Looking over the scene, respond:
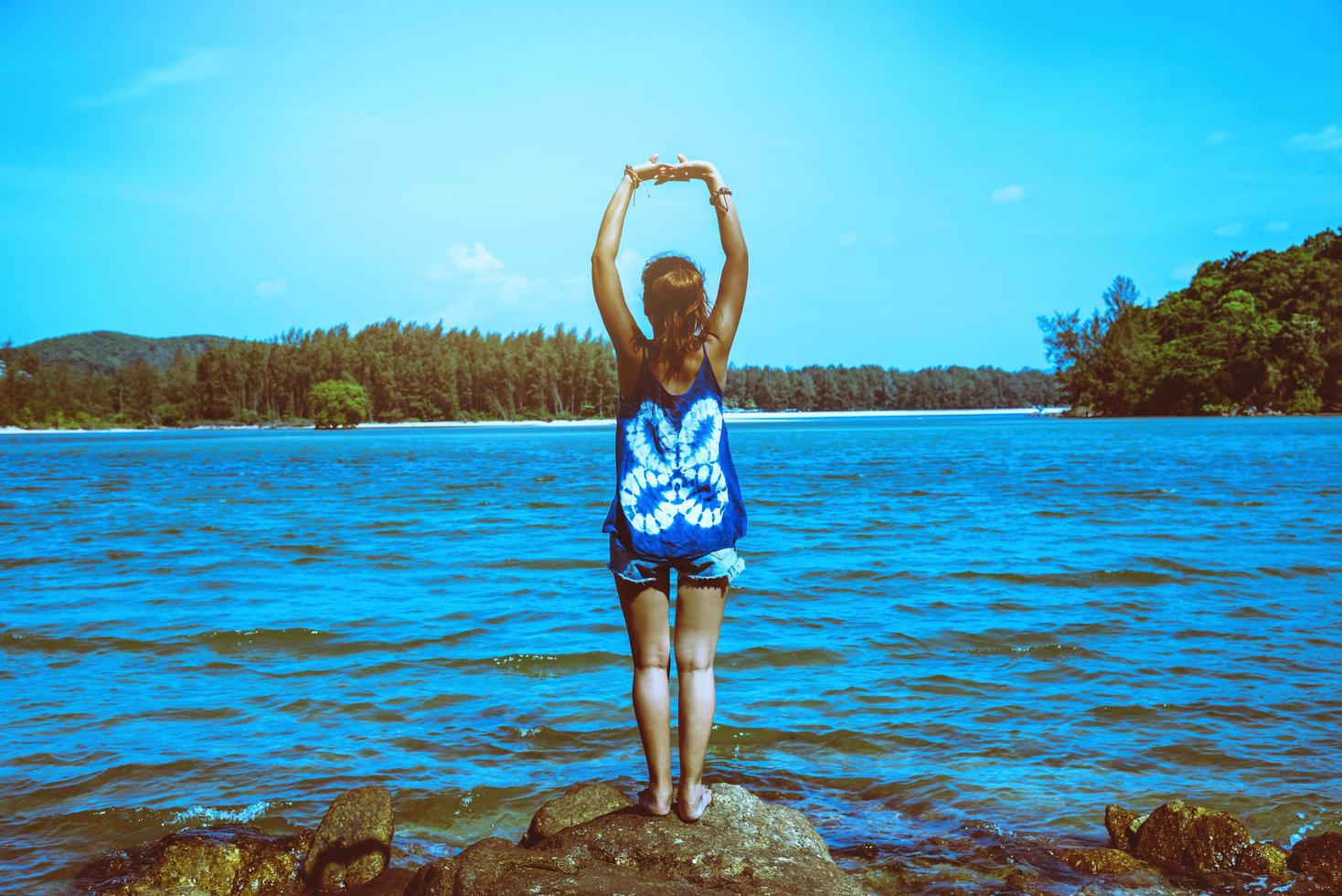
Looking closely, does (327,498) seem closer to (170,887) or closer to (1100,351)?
(170,887)

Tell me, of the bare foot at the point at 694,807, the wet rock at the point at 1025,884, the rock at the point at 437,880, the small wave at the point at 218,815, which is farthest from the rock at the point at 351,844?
the wet rock at the point at 1025,884

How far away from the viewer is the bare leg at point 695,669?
13.0ft

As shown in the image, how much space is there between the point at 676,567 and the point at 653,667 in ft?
1.33

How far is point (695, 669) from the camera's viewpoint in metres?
3.98

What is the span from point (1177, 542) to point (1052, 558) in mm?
3079

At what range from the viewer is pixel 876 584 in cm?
1363

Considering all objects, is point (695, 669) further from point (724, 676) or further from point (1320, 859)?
point (724, 676)

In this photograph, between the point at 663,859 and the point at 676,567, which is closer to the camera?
the point at 663,859

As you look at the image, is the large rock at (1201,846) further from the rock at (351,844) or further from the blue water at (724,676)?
the rock at (351,844)

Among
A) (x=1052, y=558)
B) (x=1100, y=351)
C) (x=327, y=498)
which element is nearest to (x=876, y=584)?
(x=1052, y=558)

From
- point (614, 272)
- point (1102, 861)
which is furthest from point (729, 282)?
point (1102, 861)

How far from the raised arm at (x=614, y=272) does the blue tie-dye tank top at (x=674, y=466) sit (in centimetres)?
14

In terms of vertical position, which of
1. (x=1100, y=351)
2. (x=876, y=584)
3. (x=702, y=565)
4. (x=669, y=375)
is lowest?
(x=876, y=584)

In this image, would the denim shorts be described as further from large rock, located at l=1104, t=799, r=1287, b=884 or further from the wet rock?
large rock, located at l=1104, t=799, r=1287, b=884
